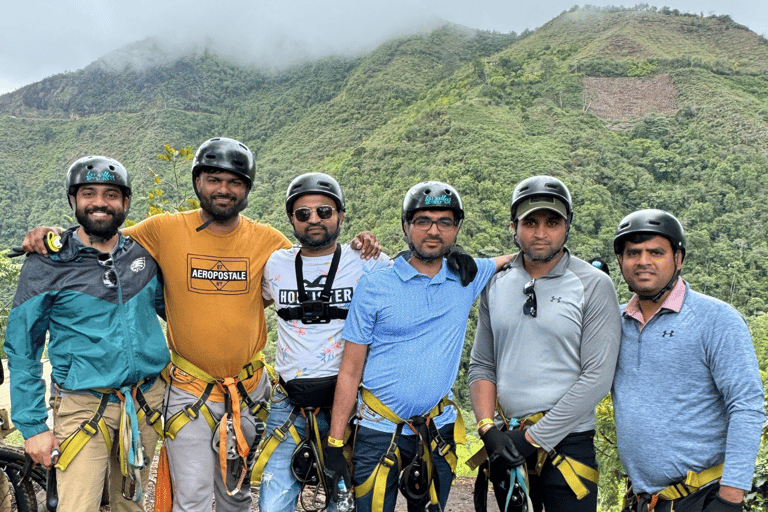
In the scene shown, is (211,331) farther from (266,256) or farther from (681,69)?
(681,69)

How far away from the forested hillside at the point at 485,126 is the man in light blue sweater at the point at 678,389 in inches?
590

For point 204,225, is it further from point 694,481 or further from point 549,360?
point 694,481

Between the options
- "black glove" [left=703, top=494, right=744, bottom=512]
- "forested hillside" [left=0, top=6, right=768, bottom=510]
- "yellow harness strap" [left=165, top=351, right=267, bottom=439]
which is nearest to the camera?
"black glove" [left=703, top=494, right=744, bottom=512]

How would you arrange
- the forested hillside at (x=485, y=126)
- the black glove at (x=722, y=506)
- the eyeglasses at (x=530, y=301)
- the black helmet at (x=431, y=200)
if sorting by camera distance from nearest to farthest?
the black glove at (x=722, y=506), the eyeglasses at (x=530, y=301), the black helmet at (x=431, y=200), the forested hillside at (x=485, y=126)

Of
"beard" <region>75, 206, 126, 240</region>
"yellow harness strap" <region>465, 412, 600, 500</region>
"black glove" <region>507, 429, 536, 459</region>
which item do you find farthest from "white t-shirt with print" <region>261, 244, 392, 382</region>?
"yellow harness strap" <region>465, 412, 600, 500</region>

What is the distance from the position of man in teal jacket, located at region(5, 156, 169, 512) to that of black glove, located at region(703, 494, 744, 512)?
3.36 m

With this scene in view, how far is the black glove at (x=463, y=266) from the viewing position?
3.55 meters

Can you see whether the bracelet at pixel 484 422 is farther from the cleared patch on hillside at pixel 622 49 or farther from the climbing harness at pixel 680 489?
the cleared patch on hillside at pixel 622 49

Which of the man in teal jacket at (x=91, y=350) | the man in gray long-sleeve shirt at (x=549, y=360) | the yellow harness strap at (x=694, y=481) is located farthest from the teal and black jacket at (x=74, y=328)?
the yellow harness strap at (x=694, y=481)

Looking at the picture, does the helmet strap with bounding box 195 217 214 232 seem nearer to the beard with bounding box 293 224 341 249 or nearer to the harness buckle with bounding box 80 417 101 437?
the beard with bounding box 293 224 341 249

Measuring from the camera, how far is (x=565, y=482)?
10.8ft

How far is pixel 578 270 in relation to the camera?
3441mm

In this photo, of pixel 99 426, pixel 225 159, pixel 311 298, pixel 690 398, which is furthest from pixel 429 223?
pixel 99 426

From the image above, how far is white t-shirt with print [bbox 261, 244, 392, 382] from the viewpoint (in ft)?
11.8
